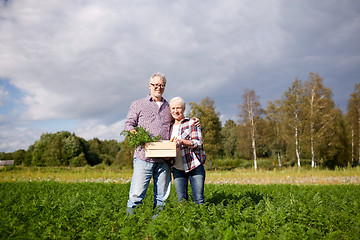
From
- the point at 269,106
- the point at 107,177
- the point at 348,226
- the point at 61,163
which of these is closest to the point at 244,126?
the point at 269,106

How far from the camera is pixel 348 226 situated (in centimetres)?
345

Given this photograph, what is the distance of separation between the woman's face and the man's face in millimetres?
267

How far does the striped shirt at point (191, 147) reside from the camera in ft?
12.3

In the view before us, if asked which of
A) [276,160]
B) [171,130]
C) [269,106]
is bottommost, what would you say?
[276,160]

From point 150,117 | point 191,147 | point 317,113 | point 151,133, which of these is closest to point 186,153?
point 191,147

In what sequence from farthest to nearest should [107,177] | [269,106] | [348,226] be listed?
1. [269,106]
2. [107,177]
3. [348,226]

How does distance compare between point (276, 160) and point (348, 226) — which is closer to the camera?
point (348, 226)

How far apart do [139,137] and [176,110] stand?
725 millimetres

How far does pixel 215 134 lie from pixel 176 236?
885 inches

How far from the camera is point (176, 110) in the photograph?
3793 millimetres

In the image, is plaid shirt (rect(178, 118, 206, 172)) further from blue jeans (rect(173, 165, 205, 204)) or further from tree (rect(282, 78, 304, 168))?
tree (rect(282, 78, 304, 168))

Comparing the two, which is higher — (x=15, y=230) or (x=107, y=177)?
(x=15, y=230)

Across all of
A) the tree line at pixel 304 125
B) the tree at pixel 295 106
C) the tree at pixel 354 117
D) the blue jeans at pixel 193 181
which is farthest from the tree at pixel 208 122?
the blue jeans at pixel 193 181

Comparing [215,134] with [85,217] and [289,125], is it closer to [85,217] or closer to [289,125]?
[289,125]
